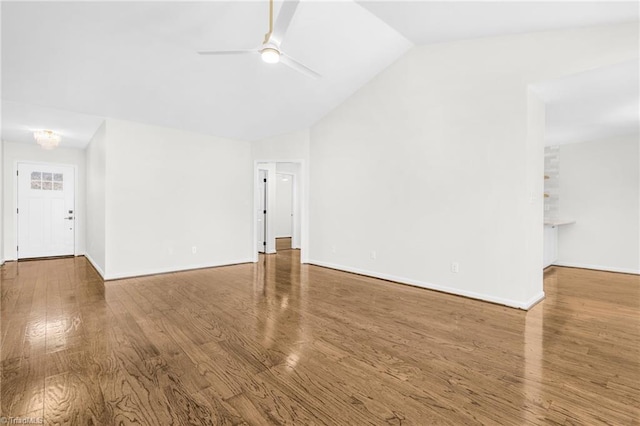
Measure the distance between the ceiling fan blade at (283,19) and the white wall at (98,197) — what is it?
374 cm

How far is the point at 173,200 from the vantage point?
17.4ft

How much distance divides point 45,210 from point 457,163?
8331mm

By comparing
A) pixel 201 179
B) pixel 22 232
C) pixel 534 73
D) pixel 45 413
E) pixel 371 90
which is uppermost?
pixel 371 90

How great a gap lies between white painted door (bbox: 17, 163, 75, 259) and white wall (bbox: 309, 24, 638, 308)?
639 centimetres

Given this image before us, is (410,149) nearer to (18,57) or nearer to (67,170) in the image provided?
(18,57)

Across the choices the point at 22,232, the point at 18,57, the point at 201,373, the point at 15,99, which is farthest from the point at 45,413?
the point at 22,232

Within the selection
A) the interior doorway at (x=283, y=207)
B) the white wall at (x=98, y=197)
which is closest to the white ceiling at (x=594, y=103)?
the white wall at (x=98, y=197)

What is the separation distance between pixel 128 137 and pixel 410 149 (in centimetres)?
440

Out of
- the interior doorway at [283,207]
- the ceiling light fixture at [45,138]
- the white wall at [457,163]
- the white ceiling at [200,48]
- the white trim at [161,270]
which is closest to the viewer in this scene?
the white ceiling at [200,48]

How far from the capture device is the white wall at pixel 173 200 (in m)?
4.74

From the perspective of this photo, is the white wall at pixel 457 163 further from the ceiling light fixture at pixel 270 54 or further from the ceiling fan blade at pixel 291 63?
the ceiling light fixture at pixel 270 54

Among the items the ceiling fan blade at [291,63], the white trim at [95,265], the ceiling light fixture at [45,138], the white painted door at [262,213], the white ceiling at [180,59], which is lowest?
the white trim at [95,265]

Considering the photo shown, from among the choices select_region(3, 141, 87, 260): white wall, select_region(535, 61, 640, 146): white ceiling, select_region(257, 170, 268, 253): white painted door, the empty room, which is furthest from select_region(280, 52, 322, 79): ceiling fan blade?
select_region(3, 141, 87, 260): white wall

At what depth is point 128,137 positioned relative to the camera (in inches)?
190
